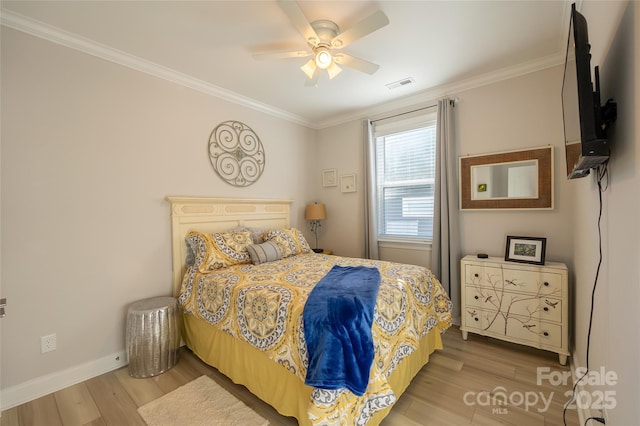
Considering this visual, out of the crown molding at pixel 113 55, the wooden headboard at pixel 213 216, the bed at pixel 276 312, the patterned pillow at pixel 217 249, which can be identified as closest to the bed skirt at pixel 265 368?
the bed at pixel 276 312

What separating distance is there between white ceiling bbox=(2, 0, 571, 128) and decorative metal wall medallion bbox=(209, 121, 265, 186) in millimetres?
428

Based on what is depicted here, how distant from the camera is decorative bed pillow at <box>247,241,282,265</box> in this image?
2615 millimetres

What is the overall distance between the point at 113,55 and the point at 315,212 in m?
2.66

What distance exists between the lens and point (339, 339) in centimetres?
133

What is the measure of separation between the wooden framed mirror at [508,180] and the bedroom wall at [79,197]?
2944 millimetres

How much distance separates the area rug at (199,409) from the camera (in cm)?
162

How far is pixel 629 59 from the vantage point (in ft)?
2.73

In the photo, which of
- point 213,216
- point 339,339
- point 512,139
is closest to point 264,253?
point 213,216

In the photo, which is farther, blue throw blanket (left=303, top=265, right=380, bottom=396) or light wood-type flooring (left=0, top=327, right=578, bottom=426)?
light wood-type flooring (left=0, top=327, right=578, bottom=426)

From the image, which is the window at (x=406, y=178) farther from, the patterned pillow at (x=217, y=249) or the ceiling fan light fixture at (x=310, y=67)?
the patterned pillow at (x=217, y=249)

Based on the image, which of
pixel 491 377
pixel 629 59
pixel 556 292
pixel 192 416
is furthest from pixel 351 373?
pixel 556 292

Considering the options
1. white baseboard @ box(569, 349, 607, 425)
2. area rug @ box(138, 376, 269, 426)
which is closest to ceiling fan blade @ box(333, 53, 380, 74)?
white baseboard @ box(569, 349, 607, 425)

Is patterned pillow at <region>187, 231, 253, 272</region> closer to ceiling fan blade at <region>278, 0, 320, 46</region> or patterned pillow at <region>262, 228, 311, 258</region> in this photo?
patterned pillow at <region>262, 228, 311, 258</region>

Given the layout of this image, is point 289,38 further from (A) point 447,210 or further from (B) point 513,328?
(B) point 513,328
